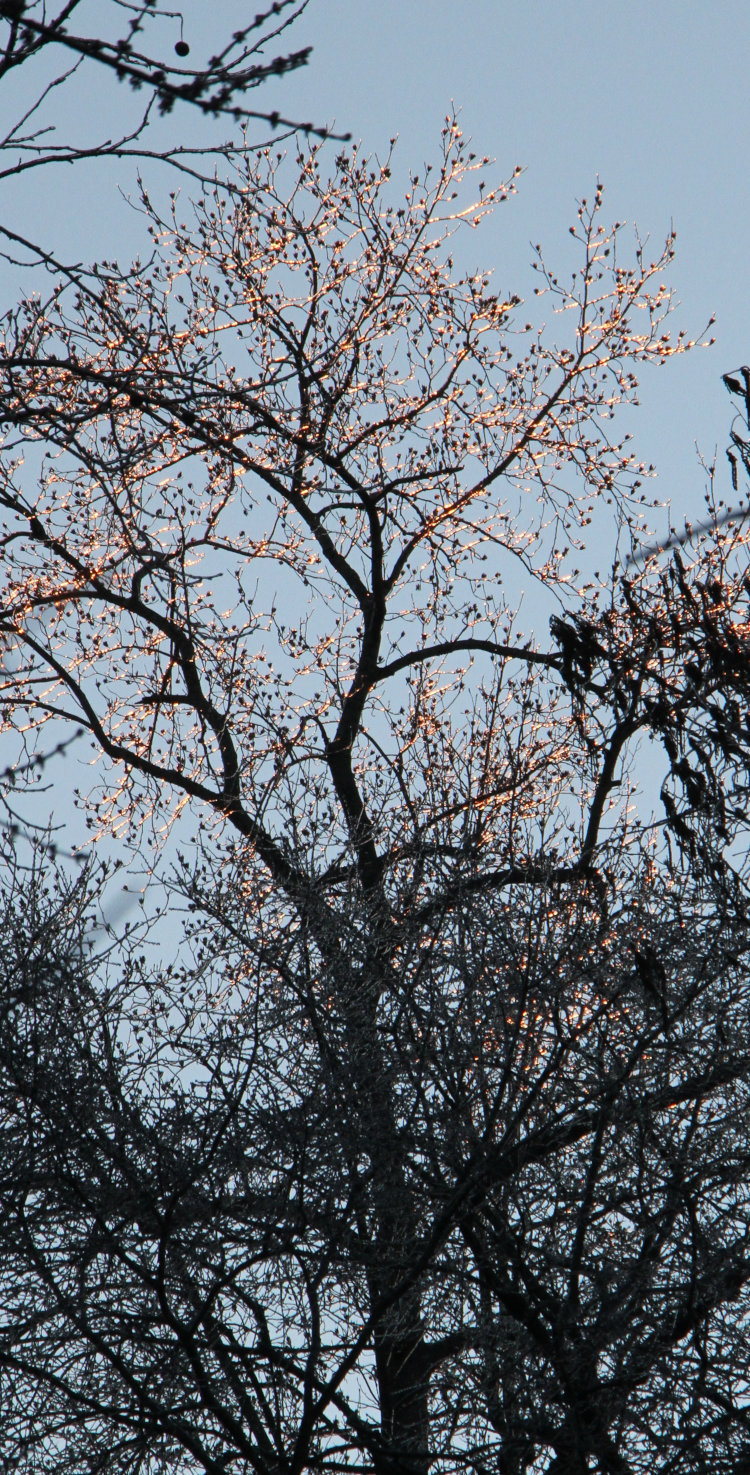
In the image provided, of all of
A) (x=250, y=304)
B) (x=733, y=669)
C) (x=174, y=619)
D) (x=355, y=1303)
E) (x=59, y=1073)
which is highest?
(x=250, y=304)

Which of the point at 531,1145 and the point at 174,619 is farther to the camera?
the point at 174,619

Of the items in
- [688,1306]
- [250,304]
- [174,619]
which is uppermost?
[250,304]

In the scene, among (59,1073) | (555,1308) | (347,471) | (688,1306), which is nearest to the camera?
(688,1306)

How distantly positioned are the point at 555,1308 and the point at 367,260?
32.4ft

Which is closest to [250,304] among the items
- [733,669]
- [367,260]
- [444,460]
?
[367,260]

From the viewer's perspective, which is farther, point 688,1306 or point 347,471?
point 347,471

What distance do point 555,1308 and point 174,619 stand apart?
25.1ft

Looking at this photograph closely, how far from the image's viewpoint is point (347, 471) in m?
12.6

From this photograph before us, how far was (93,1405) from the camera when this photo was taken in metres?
6.24

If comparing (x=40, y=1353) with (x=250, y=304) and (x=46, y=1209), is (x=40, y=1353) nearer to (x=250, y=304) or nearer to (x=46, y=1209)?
(x=46, y=1209)

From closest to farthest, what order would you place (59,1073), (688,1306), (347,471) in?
(688,1306) → (59,1073) → (347,471)

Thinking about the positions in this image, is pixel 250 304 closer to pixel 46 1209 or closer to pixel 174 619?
pixel 174 619

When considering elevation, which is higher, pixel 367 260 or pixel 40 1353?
pixel 367 260

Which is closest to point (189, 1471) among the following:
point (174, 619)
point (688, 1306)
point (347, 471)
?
point (688, 1306)
